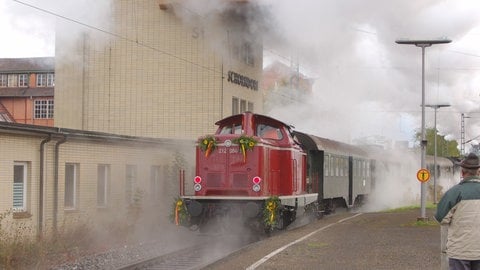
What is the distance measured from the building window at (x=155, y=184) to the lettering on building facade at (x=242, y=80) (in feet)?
22.1

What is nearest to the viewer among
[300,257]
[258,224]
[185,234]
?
[300,257]

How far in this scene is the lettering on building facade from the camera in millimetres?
25328

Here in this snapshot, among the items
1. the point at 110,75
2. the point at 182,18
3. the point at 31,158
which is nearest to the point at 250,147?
the point at 31,158

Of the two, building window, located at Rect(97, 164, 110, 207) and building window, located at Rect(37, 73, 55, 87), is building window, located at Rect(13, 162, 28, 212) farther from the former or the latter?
building window, located at Rect(37, 73, 55, 87)

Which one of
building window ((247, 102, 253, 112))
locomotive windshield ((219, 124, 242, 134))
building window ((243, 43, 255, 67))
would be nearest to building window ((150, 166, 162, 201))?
locomotive windshield ((219, 124, 242, 134))

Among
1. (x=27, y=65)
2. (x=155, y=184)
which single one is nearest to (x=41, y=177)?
(x=155, y=184)

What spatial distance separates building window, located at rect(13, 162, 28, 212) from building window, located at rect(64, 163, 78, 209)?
1775mm

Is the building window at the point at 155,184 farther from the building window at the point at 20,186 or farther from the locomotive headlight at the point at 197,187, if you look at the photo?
the building window at the point at 20,186

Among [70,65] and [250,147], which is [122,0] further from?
[250,147]

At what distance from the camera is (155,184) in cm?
1947

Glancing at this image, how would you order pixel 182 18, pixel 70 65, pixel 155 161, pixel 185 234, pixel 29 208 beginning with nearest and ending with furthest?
pixel 29 208 < pixel 185 234 < pixel 155 161 < pixel 182 18 < pixel 70 65

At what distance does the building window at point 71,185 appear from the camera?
49.8 feet

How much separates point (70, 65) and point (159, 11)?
4.69 meters

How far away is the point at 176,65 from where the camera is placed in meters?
23.9
